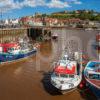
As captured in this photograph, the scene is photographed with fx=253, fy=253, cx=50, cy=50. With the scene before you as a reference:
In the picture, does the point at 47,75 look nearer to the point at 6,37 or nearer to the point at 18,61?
the point at 18,61

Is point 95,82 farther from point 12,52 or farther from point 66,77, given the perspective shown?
point 12,52

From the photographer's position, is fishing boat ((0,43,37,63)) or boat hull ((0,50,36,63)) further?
fishing boat ((0,43,37,63))

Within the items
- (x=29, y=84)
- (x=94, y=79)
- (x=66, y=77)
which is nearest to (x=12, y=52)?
(x=29, y=84)

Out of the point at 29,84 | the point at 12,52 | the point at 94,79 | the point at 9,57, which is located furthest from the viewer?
the point at 12,52

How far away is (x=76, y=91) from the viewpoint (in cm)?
1941

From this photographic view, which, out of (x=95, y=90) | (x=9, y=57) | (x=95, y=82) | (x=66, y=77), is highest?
(x=9, y=57)

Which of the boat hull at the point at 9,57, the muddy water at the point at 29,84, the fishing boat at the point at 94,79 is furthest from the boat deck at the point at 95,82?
the boat hull at the point at 9,57

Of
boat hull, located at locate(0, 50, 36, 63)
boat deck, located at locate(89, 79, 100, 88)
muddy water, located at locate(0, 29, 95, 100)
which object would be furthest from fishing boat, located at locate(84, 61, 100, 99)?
boat hull, located at locate(0, 50, 36, 63)

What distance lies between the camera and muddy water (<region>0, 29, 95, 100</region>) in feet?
61.2

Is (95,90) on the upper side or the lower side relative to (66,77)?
lower

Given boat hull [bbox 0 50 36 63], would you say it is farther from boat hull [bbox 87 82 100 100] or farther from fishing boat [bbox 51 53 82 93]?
boat hull [bbox 87 82 100 100]

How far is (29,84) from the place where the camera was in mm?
21453

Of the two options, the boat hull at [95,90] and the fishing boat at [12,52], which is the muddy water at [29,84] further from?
the fishing boat at [12,52]

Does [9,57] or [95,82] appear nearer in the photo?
[95,82]
